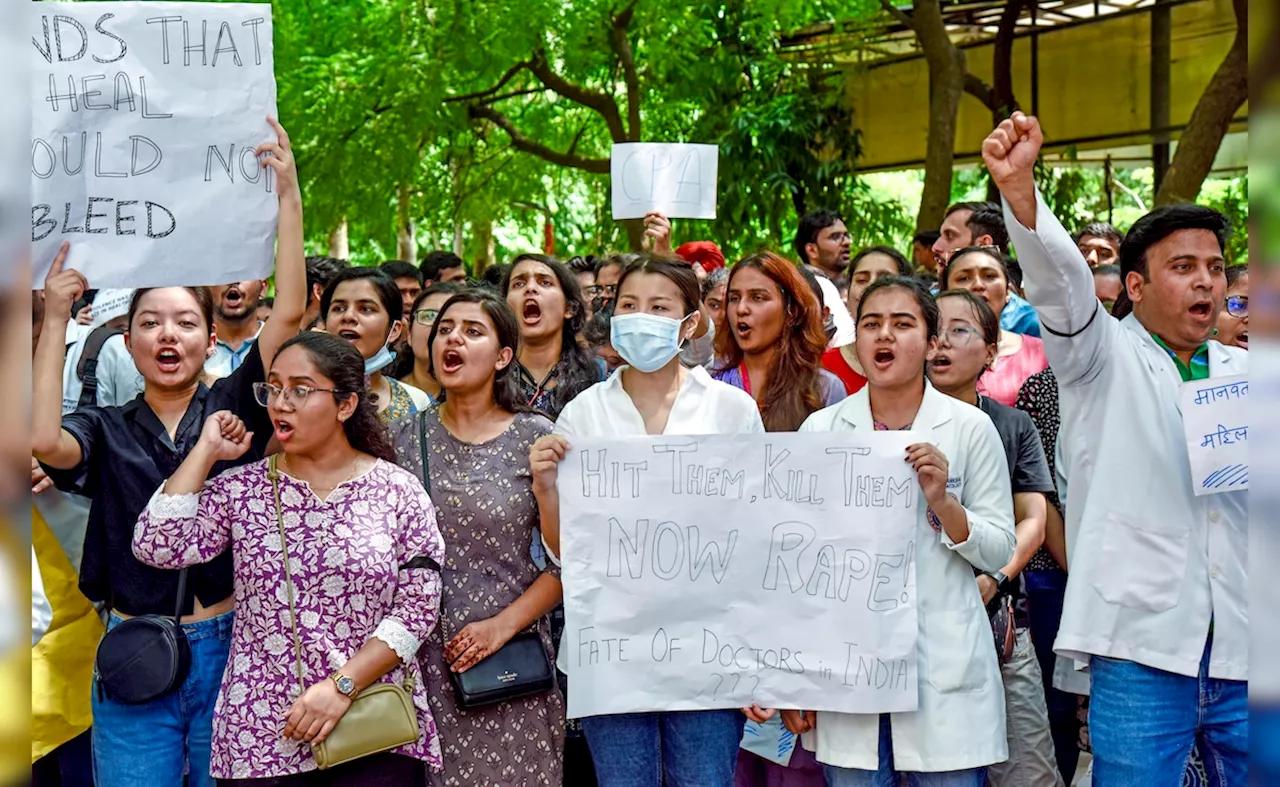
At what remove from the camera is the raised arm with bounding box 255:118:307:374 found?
3934 millimetres

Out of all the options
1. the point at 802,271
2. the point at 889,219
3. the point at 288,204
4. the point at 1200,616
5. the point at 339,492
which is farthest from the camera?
the point at 889,219

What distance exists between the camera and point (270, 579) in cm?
366

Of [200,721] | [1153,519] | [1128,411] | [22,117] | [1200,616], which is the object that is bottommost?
[200,721]

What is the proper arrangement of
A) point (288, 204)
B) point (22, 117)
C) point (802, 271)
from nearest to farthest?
point (22, 117) → point (288, 204) → point (802, 271)

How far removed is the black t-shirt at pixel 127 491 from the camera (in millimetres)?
3893

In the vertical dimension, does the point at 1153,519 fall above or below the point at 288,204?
below

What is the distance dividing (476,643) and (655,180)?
3638 millimetres

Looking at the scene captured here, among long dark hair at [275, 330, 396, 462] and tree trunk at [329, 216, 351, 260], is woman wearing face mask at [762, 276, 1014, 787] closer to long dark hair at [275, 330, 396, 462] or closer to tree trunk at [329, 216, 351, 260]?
long dark hair at [275, 330, 396, 462]

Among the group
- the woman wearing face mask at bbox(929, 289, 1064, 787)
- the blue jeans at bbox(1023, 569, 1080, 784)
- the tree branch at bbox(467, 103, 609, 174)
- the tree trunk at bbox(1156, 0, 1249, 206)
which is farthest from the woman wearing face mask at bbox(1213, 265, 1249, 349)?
the tree branch at bbox(467, 103, 609, 174)

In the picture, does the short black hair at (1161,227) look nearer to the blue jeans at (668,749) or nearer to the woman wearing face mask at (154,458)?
the blue jeans at (668,749)

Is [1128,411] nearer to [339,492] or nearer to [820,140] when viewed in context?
[339,492]

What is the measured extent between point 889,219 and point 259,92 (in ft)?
35.2

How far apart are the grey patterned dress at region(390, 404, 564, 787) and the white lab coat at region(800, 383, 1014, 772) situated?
841 mm

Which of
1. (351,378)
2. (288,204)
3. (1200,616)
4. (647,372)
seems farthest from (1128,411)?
(288,204)
